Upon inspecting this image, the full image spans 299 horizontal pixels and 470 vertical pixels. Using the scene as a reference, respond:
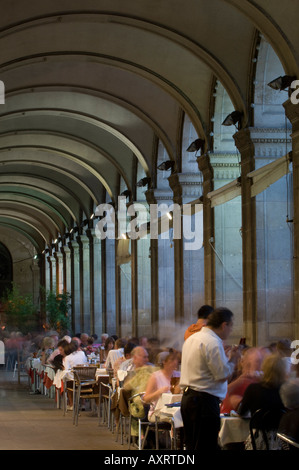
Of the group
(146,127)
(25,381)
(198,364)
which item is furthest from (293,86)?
(25,381)

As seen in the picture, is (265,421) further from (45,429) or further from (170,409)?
(45,429)

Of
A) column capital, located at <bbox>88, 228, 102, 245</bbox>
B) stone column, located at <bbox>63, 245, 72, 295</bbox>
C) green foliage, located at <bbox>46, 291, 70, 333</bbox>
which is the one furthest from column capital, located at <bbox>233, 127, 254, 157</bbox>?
stone column, located at <bbox>63, 245, 72, 295</bbox>

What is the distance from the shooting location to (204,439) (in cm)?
599

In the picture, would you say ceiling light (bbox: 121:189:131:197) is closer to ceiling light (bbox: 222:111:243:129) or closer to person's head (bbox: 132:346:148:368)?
ceiling light (bbox: 222:111:243:129)

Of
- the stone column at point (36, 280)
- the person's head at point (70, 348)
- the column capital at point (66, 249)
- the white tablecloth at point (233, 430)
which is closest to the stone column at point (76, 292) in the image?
the column capital at point (66, 249)

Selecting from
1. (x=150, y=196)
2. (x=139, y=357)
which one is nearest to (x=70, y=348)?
(x=139, y=357)

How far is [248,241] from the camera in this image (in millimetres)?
13289

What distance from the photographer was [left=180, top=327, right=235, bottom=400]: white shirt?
602 cm

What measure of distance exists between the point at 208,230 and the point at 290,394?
9.64m

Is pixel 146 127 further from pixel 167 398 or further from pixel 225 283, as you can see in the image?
pixel 167 398

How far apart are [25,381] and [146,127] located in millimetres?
8187

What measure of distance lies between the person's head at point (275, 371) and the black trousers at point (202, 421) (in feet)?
A: 1.93

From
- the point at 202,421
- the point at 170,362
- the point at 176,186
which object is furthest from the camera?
the point at 176,186

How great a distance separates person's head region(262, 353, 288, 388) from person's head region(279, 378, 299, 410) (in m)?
0.38
